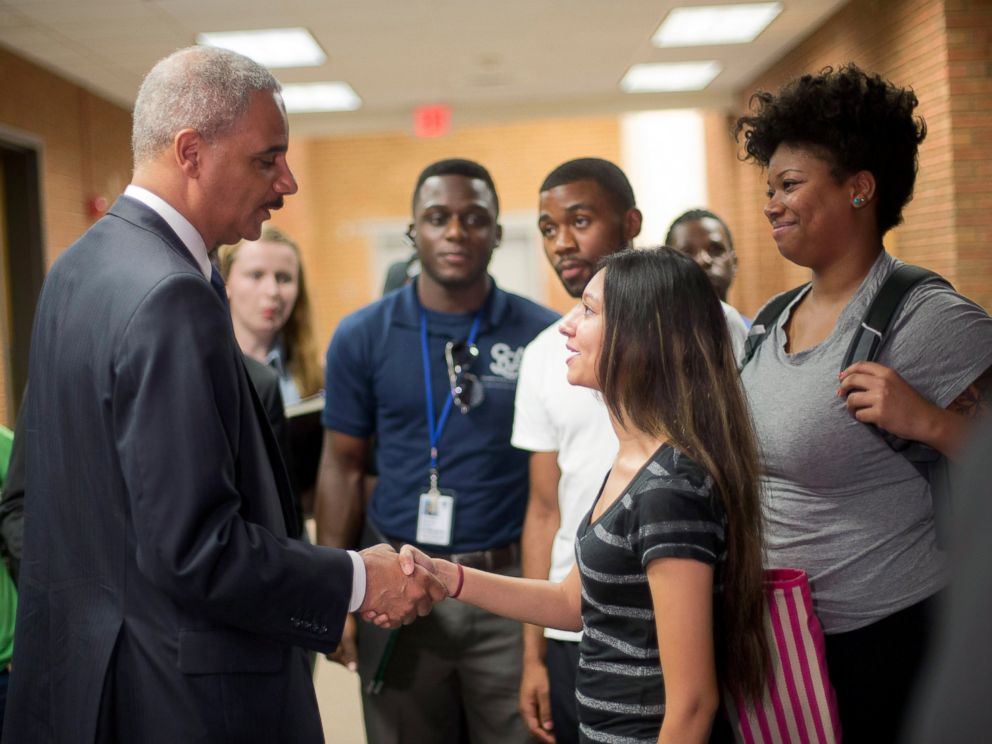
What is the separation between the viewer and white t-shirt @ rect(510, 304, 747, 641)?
2109mm

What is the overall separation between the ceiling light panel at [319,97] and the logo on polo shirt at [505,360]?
556cm

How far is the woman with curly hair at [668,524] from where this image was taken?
1.32 m

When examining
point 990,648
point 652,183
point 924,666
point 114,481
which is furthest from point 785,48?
point 990,648

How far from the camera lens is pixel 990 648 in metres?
0.47

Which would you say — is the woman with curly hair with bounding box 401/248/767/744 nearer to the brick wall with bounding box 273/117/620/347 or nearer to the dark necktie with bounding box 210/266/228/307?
the dark necktie with bounding box 210/266/228/307

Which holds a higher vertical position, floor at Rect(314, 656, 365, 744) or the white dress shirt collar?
the white dress shirt collar

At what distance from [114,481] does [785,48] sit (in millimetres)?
6383

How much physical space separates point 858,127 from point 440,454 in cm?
132

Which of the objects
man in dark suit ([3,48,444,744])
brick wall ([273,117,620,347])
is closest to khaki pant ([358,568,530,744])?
man in dark suit ([3,48,444,744])

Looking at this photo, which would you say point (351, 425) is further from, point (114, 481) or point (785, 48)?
point (785, 48)

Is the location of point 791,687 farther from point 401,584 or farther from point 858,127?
point 858,127

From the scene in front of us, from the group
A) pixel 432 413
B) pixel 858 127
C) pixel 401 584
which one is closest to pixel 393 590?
pixel 401 584

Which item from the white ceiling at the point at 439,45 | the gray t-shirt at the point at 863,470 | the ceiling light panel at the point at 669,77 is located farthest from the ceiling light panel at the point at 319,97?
the gray t-shirt at the point at 863,470

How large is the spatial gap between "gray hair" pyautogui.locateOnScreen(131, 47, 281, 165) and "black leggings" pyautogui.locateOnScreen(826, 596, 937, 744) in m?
1.48
